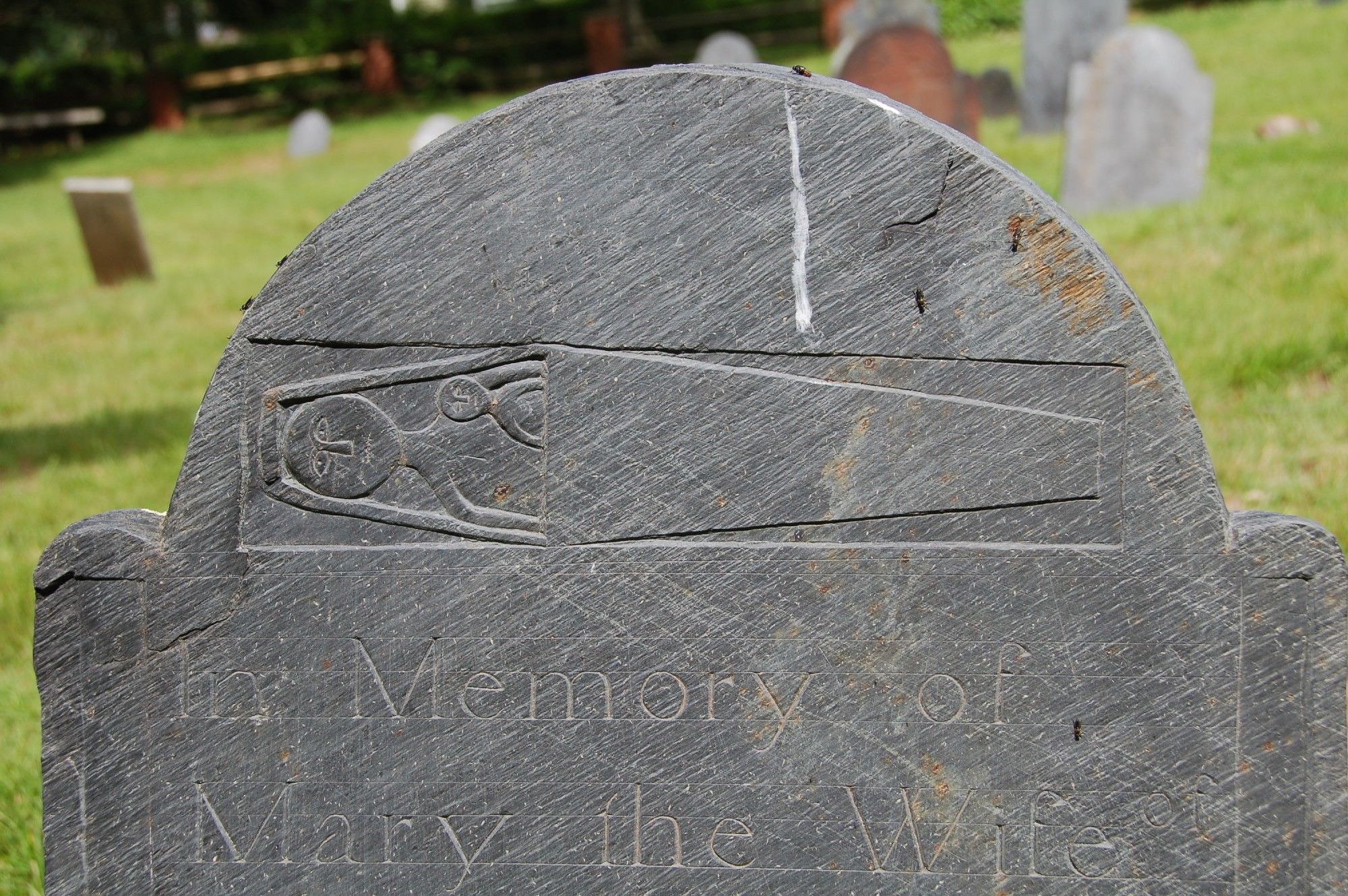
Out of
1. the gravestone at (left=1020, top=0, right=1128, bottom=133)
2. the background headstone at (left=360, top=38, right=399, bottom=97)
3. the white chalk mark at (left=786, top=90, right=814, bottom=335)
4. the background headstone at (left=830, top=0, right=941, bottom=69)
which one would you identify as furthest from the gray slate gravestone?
the background headstone at (left=360, top=38, right=399, bottom=97)

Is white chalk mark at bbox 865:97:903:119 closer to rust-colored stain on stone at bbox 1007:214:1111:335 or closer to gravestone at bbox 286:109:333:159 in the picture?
rust-colored stain on stone at bbox 1007:214:1111:335

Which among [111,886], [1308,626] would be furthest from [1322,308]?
[111,886]

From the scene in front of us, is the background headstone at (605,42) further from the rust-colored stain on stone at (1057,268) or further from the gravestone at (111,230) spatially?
the rust-colored stain on stone at (1057,268)

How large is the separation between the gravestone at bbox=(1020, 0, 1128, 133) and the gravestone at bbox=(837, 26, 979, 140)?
199 cm

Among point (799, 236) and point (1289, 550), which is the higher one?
point (799, 236)

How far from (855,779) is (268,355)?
4.14ft

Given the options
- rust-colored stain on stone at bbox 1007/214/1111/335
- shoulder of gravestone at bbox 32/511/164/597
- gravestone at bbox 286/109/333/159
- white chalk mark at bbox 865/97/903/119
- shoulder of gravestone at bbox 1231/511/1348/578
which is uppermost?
white chalk mark at bbox 865/97/903/119

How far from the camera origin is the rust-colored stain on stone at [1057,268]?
195 cm

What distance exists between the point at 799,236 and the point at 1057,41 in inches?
386

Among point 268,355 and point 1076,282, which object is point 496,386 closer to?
point 268,355

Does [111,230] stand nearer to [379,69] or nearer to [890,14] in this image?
Result: [890,14]

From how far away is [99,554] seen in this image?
2113 mm

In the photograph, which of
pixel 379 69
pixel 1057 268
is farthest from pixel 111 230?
pixel 379 69

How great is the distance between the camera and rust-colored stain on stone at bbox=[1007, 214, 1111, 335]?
1948mm
